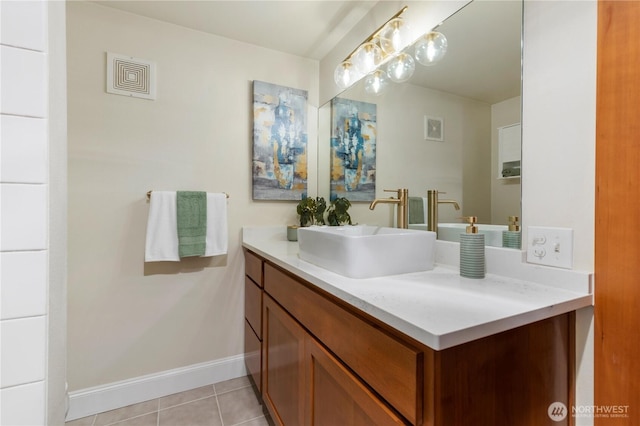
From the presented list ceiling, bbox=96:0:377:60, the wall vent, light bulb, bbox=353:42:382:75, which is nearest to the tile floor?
the wall vent

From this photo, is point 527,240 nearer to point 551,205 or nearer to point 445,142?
point 551,205

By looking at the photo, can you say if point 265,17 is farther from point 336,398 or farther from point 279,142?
point 336,398

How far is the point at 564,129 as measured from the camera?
798 mm

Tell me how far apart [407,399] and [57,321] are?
65 cm

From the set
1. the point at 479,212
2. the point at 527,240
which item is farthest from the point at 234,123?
the point at 527,240

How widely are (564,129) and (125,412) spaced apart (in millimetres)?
2294

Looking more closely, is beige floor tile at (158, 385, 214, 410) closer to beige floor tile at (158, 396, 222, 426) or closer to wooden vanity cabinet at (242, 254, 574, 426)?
beige floor tile at (158, 396, 222, 426)

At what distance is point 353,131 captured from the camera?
1.82 m

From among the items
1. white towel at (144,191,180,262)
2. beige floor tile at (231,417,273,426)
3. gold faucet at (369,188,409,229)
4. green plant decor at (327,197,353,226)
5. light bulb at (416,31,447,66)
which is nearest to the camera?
light bulb at (416,31,447,66)

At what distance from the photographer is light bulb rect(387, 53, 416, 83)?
135cm

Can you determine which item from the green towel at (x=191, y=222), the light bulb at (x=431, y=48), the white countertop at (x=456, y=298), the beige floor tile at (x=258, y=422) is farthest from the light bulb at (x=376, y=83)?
the beige floor tile at (x=258, y=422)

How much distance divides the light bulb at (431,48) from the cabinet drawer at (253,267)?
4.11 ft

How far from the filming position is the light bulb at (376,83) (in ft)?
5.02

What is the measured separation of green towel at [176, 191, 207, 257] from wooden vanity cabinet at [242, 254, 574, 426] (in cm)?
89
